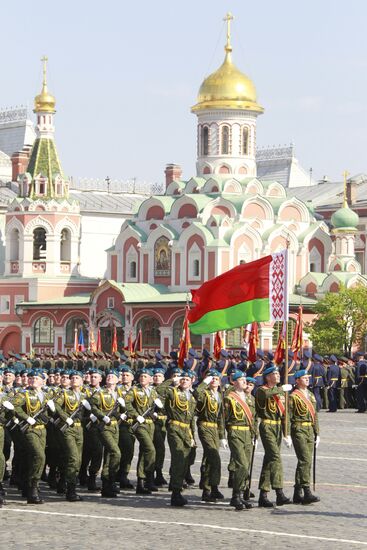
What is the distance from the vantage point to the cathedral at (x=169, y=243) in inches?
2366

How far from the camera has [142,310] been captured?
197 feet

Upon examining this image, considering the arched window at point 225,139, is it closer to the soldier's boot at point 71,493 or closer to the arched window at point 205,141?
the arched window at point 205,141

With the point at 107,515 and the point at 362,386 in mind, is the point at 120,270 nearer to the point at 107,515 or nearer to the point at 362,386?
the point at 362,386

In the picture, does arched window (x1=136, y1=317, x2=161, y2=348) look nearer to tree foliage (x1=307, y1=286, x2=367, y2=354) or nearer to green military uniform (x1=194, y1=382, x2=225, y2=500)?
tree foliage (x1=307, y1=286, x2=367, y2=354)

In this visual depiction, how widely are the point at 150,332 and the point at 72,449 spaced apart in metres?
43.3

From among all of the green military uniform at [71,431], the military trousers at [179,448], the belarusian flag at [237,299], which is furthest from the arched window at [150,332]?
the military trousers at [179,448]

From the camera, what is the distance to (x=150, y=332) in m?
60.1

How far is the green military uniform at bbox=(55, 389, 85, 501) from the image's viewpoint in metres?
16.5

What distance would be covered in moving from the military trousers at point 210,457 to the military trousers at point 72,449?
1382mm

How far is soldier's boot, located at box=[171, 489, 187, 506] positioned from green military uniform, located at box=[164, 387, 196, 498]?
578mm

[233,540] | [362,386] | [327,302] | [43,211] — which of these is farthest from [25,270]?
[233,540]

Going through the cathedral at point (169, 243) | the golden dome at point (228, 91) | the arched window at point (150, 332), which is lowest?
the arched window at point (150, 332)

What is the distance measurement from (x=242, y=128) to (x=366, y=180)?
17.8m

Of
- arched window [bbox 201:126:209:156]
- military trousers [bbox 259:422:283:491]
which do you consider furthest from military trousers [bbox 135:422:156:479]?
arched window [bbox 201:126:209:156]
